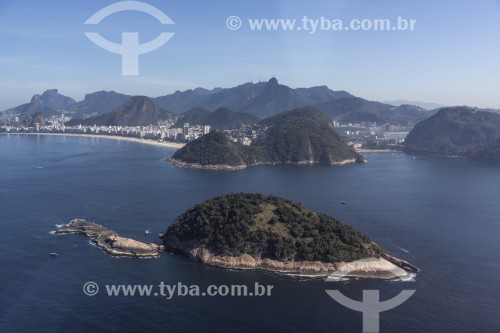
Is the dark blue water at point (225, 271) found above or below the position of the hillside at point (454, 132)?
below

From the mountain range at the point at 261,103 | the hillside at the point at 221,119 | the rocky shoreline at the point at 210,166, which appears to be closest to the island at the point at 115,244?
the rocky shoreline at the point at 210,166

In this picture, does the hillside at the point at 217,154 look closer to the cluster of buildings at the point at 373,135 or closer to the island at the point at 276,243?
the cluster of buildings at the point at 373,135

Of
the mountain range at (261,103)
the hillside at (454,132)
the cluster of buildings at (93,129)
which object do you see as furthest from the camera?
the mountain range at (261,103)

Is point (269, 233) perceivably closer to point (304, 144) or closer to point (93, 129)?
point (304, 144)
